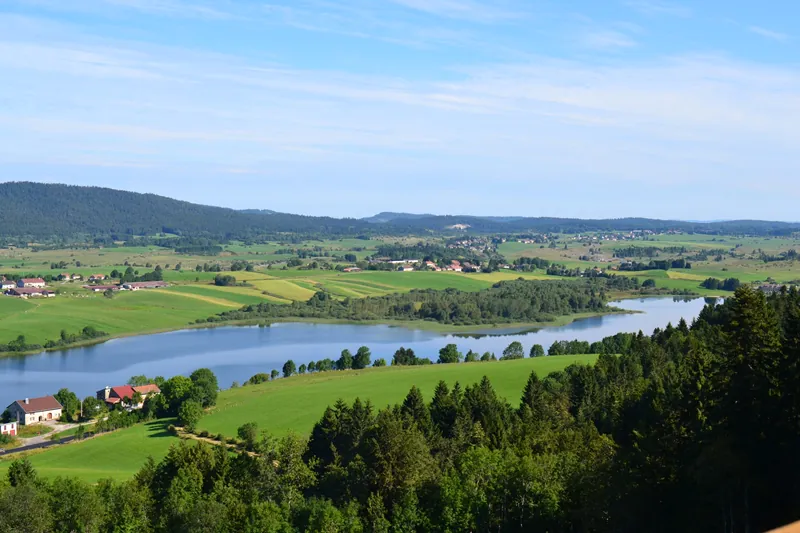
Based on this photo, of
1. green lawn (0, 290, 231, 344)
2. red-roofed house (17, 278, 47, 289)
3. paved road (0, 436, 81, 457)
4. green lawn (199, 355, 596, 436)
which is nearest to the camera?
paved road (0, 436, 81, 457)

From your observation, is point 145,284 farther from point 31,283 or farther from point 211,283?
point 31,283

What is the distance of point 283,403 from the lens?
113ft

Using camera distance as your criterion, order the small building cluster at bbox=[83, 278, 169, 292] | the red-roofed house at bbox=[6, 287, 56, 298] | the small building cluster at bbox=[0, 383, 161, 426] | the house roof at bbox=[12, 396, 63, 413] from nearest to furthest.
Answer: the small building cluster at bbox=[0, 383, 161, 426], the house roof at bbox=[12, 396, 63, 413], the red-roofed house at bbox=[6, 287, 56, 298], the small building cluster at bbox=[83, 278, 169, 292]

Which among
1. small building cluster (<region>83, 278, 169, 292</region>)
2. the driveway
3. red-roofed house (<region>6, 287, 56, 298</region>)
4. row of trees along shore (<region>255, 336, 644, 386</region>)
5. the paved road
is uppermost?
small building cluster (<region>83, 278, 169, 292</region>)

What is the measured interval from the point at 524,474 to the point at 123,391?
28.5 metres

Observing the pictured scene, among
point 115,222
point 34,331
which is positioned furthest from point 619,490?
point 115,222

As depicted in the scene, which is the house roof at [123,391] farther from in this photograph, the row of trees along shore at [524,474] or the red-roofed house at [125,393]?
the row of trees along shore at [524,474]

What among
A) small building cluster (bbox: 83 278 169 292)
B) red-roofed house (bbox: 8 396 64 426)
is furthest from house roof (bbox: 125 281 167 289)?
red-roofed house (bbox: 8 396 64 426)

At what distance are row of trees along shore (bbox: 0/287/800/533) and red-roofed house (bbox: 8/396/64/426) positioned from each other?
54.2 feet

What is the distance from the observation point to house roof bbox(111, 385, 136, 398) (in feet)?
126

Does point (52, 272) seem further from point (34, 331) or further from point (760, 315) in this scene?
point (760, 315)

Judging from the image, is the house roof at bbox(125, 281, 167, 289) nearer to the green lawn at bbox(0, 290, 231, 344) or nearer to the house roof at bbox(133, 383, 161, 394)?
the green lawn at bbox(0, 290, 231, 344)

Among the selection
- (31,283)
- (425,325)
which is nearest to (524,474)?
(425,325)

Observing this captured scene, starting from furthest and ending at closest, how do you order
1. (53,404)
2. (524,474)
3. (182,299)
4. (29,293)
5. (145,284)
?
(145,284)
(29,293)
(182,299)
(53,404)
(524,474)
